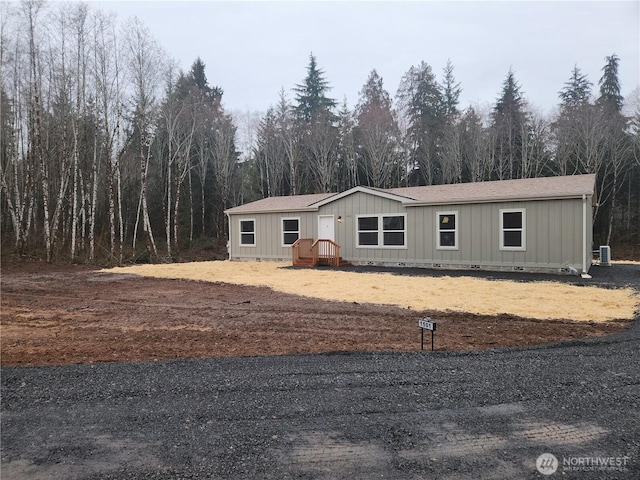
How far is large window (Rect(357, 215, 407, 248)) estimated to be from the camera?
1455cm

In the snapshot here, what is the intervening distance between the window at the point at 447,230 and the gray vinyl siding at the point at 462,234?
0.11m

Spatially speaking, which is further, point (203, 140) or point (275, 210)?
point (203, 140)

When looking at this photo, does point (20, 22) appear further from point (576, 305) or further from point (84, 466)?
point (576, 305)

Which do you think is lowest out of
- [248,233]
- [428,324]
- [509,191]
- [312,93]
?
[428,324]

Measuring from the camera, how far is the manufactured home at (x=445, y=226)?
11.7 meters

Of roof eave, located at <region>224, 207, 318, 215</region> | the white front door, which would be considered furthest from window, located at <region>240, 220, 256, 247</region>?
the white front door

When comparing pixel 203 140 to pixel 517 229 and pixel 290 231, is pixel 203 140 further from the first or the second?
pixel 517 229

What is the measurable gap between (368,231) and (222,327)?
10358 mm

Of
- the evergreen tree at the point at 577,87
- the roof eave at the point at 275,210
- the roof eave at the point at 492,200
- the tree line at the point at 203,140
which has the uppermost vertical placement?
the evergreen tree at the point at 577,87

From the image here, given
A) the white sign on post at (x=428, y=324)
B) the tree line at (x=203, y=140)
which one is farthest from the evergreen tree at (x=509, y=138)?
the white sign on post at (x=428, y=324)

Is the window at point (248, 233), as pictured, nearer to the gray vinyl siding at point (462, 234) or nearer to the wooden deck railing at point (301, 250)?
the gray vinyl siding at point (462, 234)

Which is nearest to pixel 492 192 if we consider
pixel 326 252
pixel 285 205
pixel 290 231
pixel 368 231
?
pixel 368 231

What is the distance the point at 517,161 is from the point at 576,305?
70.7 feet

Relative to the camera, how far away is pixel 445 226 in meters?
13.6
